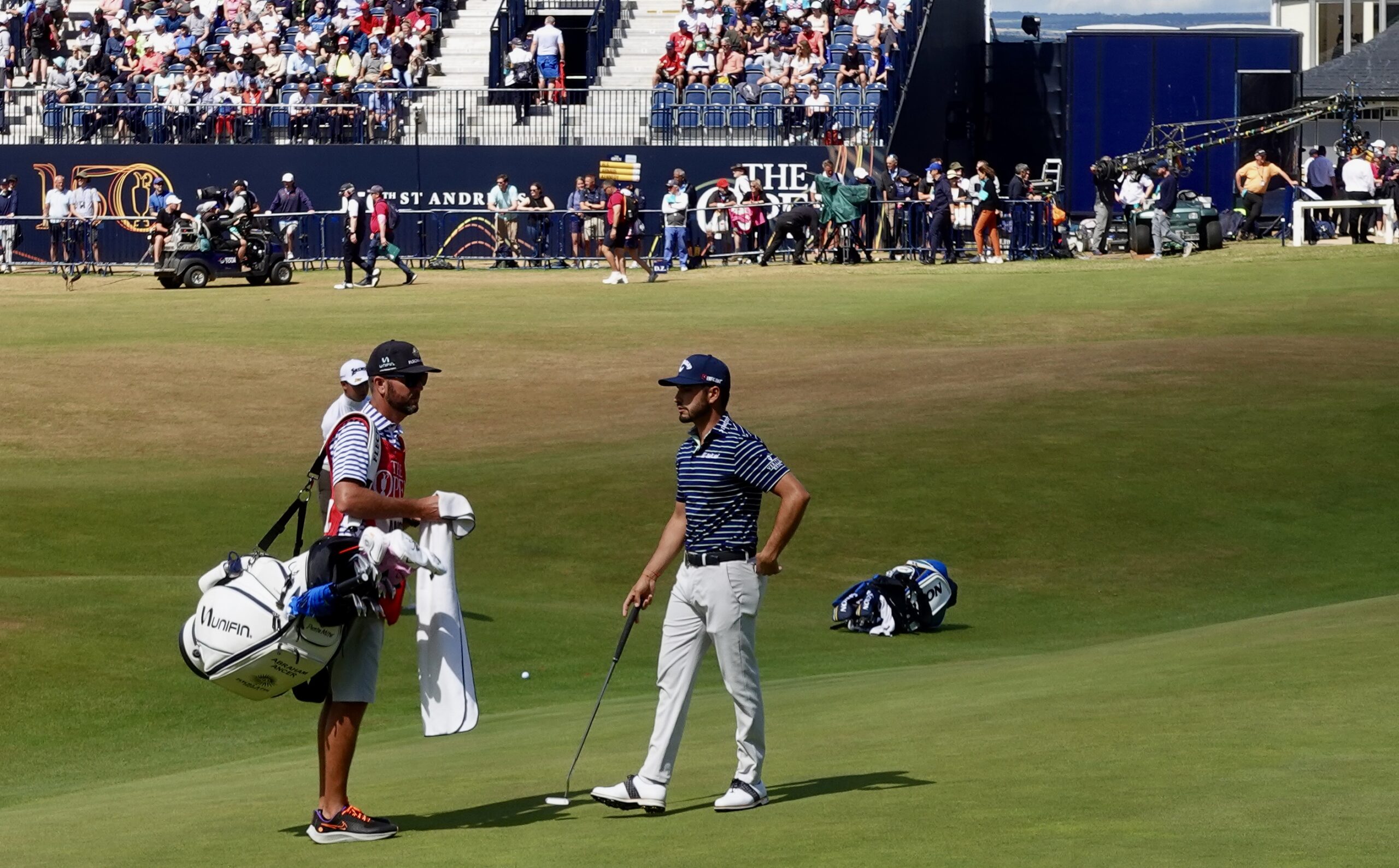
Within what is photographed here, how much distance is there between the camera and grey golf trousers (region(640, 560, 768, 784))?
27.5 ft

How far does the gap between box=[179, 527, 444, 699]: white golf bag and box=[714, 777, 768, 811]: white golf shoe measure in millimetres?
1532

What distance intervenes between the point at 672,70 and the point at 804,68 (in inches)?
142

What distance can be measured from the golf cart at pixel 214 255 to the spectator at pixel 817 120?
12242 millimetres

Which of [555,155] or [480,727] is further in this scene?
[555,155]

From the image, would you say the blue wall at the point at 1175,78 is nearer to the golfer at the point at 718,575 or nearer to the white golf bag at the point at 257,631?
the golfer at the point at 718,575

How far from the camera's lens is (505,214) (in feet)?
147

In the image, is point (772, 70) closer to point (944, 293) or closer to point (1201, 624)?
point (944, 293)

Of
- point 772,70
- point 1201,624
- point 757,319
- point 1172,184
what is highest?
point 772,70

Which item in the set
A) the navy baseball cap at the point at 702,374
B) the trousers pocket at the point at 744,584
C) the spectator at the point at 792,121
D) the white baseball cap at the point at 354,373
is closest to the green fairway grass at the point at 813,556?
the trousers pocket at the point at 744,584

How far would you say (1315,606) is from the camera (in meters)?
16.8

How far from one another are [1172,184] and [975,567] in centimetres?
2490

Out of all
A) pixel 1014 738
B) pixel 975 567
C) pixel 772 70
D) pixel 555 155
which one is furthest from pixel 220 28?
pixel 1014 738

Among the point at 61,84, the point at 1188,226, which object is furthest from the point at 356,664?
the point at 61,84

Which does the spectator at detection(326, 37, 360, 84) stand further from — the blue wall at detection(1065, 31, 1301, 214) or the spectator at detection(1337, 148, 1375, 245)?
the spectator at detection(1337, 148, 1375, 245)
